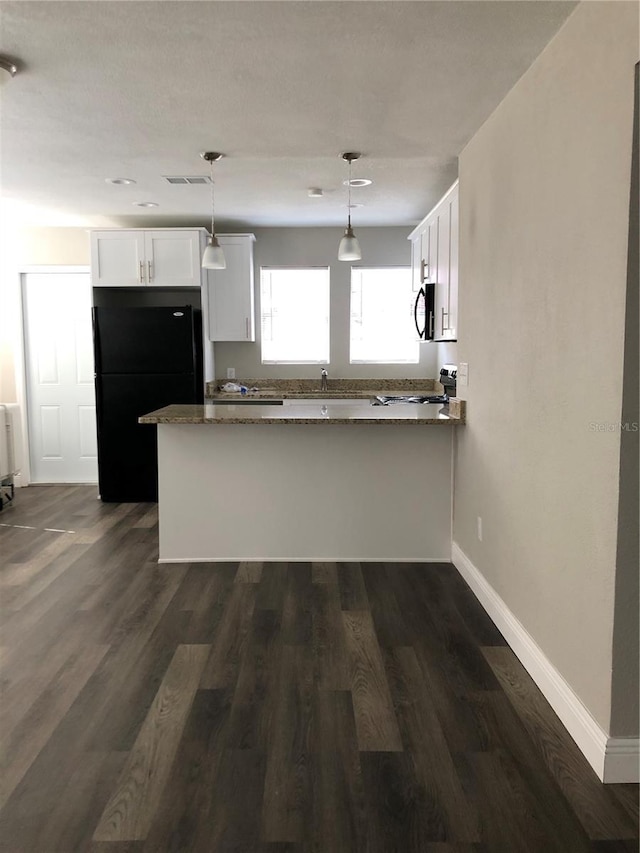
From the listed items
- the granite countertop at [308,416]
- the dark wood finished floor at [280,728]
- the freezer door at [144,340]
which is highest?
the freezer door at [144,340]

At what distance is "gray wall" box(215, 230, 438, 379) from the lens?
605cm

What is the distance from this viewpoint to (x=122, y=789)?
182 centimetres

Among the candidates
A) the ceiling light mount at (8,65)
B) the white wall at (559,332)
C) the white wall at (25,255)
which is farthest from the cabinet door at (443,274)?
→ the white wall at (25,255)

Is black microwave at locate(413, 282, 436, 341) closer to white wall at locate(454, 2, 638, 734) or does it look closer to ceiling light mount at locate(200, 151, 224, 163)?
white wall at locate(454, 2, 638, 734)

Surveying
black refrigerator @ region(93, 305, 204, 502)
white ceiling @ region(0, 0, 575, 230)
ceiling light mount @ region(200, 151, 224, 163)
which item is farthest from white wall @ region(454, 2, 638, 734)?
black refrigerator @ region(93, 305, 204, 502)

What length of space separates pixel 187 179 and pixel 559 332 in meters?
3.00

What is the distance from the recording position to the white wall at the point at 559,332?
1824 millimetres

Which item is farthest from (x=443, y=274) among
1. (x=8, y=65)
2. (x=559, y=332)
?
(x=8, y=65)

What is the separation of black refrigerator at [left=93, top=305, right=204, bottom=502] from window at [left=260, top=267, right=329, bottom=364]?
93 centimetres

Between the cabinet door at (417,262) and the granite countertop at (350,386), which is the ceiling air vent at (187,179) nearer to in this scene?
the cabinet door at (417,262)

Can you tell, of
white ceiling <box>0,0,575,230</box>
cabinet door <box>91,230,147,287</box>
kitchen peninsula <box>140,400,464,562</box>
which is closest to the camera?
white ceiling <box>0,0,575,230</box>

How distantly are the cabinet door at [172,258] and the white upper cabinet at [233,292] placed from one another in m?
0.29

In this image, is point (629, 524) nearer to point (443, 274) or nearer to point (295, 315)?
point (443, 274)

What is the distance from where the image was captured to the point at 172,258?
5.52m
